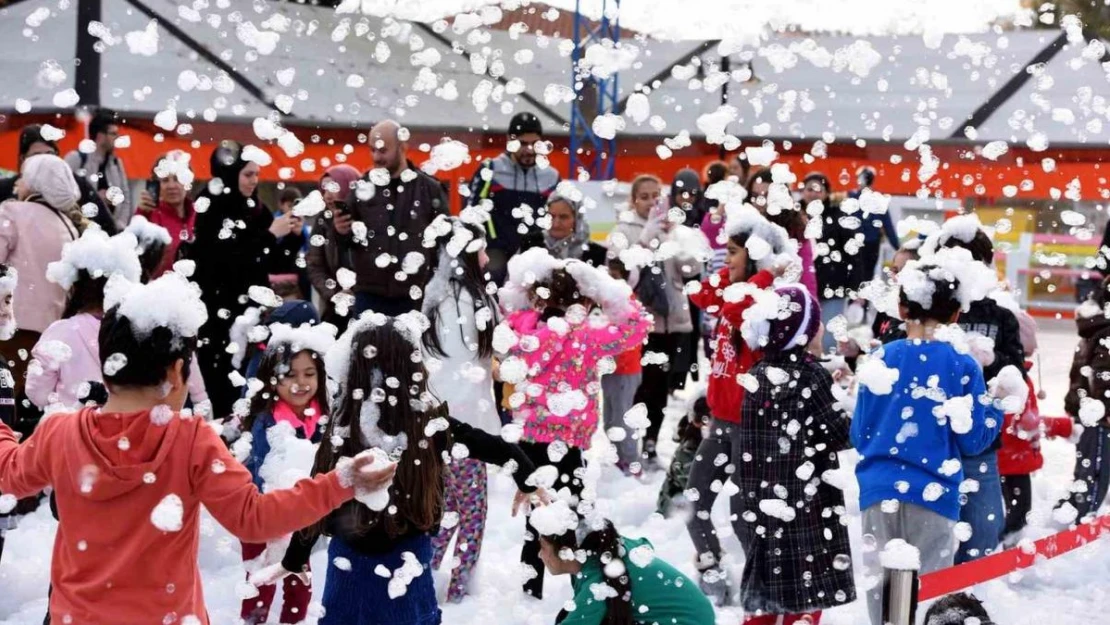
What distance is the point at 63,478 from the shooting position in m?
2.98

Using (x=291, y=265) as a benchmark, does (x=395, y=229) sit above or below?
above

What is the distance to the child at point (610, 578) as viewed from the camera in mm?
3527

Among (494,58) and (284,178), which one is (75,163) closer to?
(284,178)

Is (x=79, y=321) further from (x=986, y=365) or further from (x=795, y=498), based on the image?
(x=986, y=365)

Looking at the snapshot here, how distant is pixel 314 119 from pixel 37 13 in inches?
111

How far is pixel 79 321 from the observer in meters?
5.09

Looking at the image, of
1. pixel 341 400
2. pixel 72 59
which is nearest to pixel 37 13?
pixel 72 59

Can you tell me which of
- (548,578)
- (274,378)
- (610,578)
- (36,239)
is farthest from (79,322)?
(610,578)

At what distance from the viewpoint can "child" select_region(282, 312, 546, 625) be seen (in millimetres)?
3730

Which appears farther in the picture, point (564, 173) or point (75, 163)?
point (564, 173)

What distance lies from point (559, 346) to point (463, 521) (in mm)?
798

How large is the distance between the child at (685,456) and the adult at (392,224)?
1511 millimetres

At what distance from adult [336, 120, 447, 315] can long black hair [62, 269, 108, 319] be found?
1610mm

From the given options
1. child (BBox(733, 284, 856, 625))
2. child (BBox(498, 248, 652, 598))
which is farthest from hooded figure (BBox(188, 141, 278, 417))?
child (BBox(733, 284, 856, 625))
